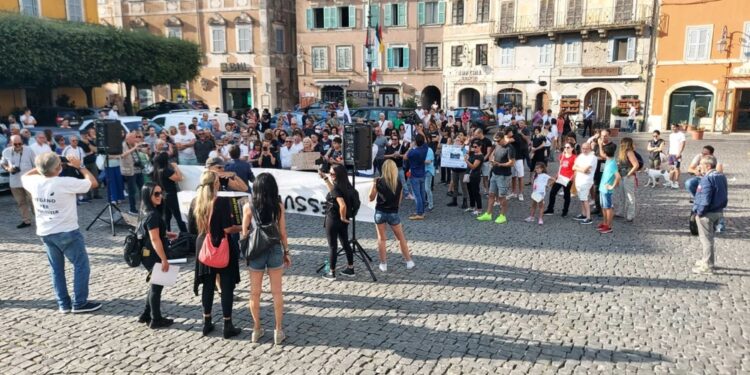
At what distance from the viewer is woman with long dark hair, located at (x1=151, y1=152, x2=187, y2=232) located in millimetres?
8461

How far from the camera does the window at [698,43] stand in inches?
1161

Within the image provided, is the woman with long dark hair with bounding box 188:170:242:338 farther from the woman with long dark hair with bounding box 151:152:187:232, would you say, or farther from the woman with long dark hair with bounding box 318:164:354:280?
the woman with long dark hair with bounding box 151:152:187:232

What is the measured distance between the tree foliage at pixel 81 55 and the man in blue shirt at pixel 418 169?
21051 millimetres

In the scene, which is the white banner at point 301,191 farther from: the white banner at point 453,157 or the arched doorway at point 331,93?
the arched doorway at point 331,93

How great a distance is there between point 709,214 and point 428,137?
7.30 metres

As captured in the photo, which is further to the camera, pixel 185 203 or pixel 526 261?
pixel 185 203

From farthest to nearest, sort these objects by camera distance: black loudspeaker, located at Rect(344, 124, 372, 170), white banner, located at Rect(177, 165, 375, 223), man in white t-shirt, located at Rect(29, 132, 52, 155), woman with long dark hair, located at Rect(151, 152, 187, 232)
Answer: man in white t-shirt, located at Rect(29, 132, 52, 155)
white banner, located at Rect(177, 165, 375, 223)
woman with long dark hair, located at Rect(151, 152, 187, 232)
black loudspeaker, located at Rect(344, 124, 372, 170)

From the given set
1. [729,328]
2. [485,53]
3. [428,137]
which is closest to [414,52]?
[485,53]

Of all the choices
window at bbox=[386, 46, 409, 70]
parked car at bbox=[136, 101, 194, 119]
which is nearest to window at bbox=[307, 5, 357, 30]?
window at bbox=[386, 46, 409, 70]

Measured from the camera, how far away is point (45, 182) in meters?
6.08

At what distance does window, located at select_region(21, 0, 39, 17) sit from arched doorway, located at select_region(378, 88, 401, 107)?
22.3m

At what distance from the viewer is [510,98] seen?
120ft

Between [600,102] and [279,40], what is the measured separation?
23.9 m

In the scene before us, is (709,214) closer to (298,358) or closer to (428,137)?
(298,358)
